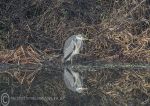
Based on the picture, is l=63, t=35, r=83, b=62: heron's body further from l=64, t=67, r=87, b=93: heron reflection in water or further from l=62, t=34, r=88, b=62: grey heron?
l=64, t=67, r=87, b=93: heron reflection in water

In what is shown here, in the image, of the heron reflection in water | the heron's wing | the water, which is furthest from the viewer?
the heron's wing

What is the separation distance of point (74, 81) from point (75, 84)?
0.20 m

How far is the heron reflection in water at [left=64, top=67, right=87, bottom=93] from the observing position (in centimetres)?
502

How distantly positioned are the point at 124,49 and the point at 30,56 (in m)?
1.56

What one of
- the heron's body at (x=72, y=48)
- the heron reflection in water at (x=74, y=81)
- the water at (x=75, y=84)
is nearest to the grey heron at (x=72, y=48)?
the heron's body at (x=72, y=48)

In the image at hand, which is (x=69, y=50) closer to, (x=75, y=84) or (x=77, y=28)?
(x=77, y=28)

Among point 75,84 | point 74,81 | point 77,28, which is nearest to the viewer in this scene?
point 75,84

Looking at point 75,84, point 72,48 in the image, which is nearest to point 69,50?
point 72,48

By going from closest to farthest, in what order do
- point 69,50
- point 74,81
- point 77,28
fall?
point 74,81
point 69,50
point 77,28

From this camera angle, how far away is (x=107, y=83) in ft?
17.5

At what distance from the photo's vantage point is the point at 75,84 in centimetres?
532

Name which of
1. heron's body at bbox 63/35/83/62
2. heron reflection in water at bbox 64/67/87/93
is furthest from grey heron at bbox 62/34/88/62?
heron reflection in water at bbox 64/67/87/93

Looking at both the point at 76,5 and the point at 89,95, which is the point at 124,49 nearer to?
the point at 76,5

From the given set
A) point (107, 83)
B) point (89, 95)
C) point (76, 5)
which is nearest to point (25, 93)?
point (89, 95)
